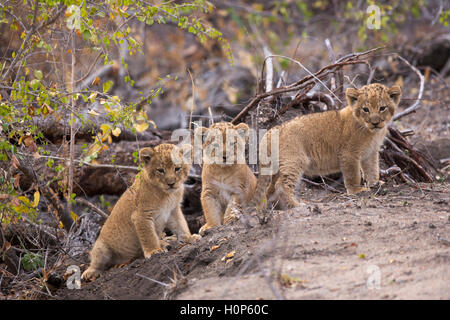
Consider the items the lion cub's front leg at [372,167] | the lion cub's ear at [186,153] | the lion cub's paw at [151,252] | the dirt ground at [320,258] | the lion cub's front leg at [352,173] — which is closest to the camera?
the dirt ground at [320,258]

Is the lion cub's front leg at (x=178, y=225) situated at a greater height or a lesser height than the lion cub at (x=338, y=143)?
lesser

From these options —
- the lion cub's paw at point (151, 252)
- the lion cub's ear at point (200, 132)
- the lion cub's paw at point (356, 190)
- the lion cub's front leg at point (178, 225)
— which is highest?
the lion cub's ear at point (200, 132)

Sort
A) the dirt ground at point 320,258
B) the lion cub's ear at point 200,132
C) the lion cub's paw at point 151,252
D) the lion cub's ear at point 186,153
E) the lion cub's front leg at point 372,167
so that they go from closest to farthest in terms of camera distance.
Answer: the dirt ground at point 320,258, the lion cub's paw at point 151,252, the lion cub's ear at point 186,153, the lion cub's ear at point 200,132, the lion cub's front leg at point 372,167

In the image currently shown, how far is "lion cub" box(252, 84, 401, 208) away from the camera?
24.2 feet

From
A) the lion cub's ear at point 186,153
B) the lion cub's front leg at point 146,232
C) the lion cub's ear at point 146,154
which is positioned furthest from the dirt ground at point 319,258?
the lion cub's ear at point 146,154

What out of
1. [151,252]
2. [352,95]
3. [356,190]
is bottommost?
[151,252]

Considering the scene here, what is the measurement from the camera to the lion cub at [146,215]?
23.3 feet

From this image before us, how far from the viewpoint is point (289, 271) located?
4.81m

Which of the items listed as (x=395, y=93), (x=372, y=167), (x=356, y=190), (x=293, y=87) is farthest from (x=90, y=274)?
(x=395, y=93)

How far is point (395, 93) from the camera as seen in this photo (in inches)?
292

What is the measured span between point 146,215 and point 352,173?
105 inches

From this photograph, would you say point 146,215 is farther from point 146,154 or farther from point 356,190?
point 356,190

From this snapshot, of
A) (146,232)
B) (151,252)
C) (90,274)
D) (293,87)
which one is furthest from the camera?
(293,87)

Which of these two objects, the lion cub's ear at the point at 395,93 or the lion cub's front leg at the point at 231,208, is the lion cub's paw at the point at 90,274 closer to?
the lion cub's front leg at the point at 231,208
